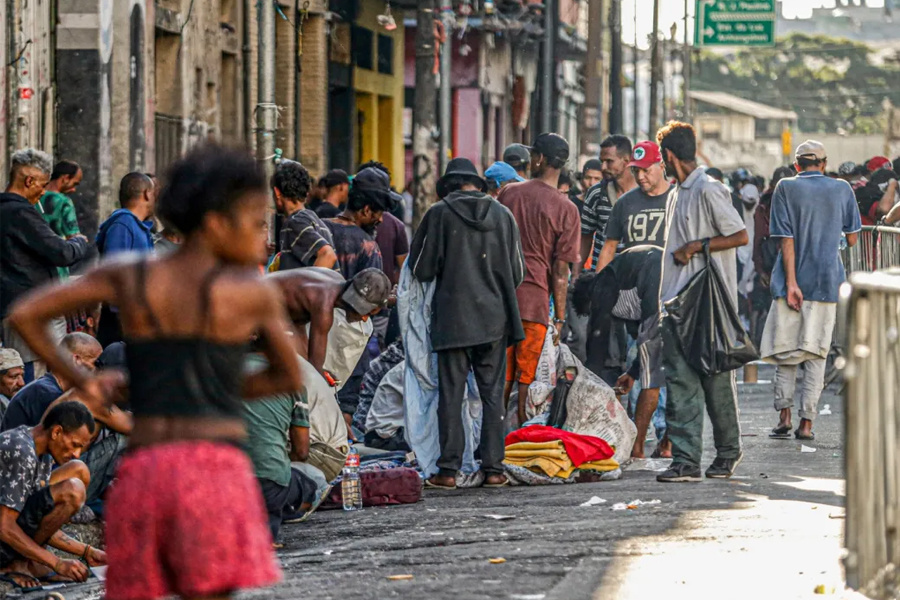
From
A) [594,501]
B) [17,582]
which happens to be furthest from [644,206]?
[17,582]

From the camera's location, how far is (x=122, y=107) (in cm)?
1838

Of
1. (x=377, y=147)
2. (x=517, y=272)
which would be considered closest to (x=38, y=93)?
(x=517, y=272)

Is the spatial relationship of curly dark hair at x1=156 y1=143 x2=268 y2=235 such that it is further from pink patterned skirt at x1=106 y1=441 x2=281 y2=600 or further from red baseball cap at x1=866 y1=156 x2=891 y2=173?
red baseball cap at x1=866 y1=156 x2=891 y2=173

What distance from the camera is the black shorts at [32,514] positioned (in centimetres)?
847

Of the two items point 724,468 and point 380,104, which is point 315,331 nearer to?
point 724,468

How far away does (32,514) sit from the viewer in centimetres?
848

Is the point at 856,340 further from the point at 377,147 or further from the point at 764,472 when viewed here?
the point at 377,147

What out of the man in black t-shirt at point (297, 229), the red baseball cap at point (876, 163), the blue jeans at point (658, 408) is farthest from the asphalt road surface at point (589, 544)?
the red baseball cap at point (876, 163)

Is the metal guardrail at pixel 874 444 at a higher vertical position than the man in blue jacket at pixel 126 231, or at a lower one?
lower

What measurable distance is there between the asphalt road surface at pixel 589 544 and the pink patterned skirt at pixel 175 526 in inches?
104

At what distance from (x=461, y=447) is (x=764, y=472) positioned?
5.81 feet

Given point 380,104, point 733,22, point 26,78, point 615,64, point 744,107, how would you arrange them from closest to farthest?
1. point 26,78
2. point 380,104
3. point 615,64
4. point 733,22
5. point 744,107

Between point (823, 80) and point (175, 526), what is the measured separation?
104472mm

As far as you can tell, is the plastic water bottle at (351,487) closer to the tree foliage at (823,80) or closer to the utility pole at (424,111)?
the utility pole at (424,111)
